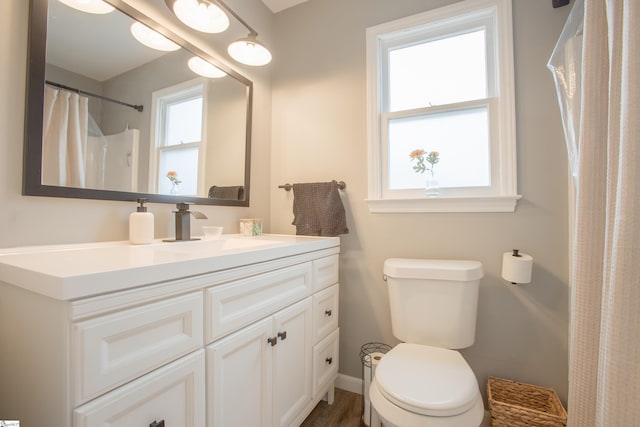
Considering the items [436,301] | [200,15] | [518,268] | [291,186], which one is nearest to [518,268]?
[518,268]

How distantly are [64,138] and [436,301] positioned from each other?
1.65 meters

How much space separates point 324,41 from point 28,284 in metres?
1.94

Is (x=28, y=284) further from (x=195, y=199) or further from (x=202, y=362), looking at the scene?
(x=195, y=199)

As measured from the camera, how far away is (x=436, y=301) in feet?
4.27

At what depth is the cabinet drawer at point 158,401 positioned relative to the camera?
0.56 meters

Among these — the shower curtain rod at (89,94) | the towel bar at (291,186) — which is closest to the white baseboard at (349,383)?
the towel bar at (291,186)

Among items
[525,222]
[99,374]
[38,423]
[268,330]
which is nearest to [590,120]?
[525,222]

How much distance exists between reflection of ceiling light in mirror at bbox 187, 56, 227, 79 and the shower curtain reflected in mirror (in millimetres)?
514

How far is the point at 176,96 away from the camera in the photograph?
135cm

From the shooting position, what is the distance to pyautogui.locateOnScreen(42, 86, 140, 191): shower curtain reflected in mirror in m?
0.94

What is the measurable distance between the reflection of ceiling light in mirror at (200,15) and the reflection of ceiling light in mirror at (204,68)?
0.15 metres

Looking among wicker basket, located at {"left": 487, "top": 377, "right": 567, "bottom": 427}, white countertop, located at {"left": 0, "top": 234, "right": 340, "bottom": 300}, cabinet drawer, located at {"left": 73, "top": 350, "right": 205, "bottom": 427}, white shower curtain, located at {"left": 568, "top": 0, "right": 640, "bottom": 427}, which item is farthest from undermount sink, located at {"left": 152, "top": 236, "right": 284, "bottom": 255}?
wicker basket, located at {"left": 487, "top": 377, "right": 567, "bottom": 427}

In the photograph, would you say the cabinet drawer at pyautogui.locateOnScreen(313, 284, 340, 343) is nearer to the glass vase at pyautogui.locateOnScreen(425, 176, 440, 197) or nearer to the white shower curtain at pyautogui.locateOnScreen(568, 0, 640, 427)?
the glass vase at pyautogui.locateOnScreen(425, 176, 440, 197)

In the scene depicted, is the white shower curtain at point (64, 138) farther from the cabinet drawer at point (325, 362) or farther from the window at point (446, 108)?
the window at point (446, 108)
